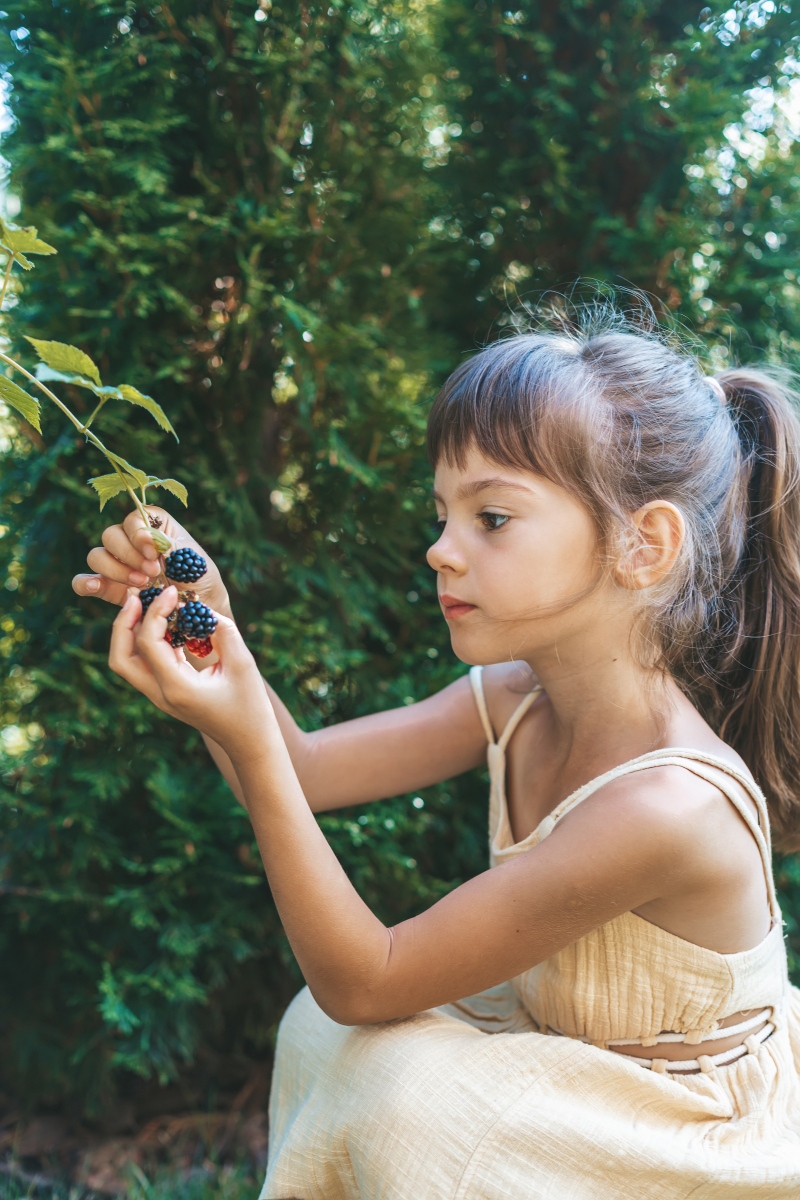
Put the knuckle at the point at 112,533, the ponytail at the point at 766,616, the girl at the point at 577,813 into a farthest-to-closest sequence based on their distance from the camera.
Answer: the ponytail at the point at 766,616 → the knuckle at the point at 112,533 → the girl at the point at 577,813

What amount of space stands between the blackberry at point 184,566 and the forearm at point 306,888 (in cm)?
24

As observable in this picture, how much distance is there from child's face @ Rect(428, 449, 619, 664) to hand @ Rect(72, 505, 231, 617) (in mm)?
406

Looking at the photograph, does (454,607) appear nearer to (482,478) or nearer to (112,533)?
(482,478)

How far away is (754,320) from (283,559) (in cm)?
137

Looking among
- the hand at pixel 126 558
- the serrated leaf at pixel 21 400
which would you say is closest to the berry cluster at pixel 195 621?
the hand at pixel 126 558

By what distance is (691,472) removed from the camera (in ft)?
4.89

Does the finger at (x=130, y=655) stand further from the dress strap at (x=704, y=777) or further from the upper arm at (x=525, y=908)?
the dress strap at (x=704, y=777)

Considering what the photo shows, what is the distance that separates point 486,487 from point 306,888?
654 millimetres

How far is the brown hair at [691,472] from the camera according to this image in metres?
1.39

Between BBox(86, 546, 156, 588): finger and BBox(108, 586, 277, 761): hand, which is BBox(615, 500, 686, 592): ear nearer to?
BBox(108, 586, 277, 761): hand

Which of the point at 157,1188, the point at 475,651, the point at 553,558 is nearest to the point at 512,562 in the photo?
the point at 553,558

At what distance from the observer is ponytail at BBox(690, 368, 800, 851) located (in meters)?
1.59

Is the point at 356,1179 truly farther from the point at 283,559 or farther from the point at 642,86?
the point at 642,86

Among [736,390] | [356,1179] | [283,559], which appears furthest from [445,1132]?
[736,390]
